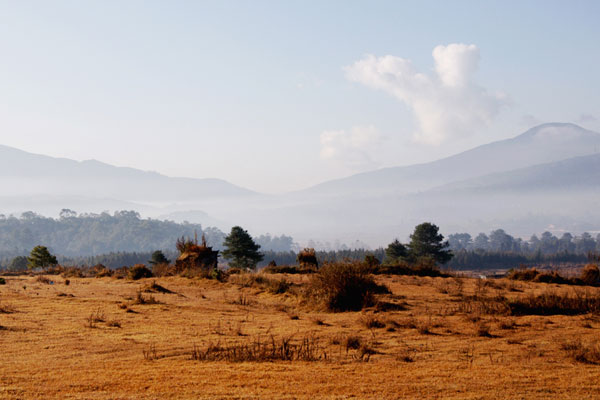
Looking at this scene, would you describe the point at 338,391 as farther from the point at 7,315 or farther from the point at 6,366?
the point at 7,315

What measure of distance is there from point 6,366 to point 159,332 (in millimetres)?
3590

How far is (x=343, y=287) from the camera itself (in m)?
15.8

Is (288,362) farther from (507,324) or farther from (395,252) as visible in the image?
(395,252)

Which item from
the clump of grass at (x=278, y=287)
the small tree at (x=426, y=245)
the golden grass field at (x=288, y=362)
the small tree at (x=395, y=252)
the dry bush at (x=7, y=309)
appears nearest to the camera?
the golden grass field at (x=288, y=362)

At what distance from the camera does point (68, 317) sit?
1293cm

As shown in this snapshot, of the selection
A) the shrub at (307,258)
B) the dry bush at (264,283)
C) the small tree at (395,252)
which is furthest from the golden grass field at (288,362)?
the small tree at (395,252)

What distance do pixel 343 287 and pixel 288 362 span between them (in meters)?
7.94

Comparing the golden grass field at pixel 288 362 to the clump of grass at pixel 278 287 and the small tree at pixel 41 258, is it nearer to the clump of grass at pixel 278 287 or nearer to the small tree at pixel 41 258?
the clump of grass at pixel 278 287

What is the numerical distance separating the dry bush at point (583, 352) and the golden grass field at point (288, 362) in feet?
0.27

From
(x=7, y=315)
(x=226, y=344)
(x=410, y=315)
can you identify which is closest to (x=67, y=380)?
(x=226, y=344)

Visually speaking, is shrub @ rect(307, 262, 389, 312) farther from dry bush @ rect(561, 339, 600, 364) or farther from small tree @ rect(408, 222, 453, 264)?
small tree @ rect(408, 222, 453, 264)

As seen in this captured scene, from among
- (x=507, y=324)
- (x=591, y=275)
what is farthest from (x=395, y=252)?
(x=507, y=324)

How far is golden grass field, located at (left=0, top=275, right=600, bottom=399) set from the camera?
6395mm

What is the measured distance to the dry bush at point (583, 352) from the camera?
8.16 metres
